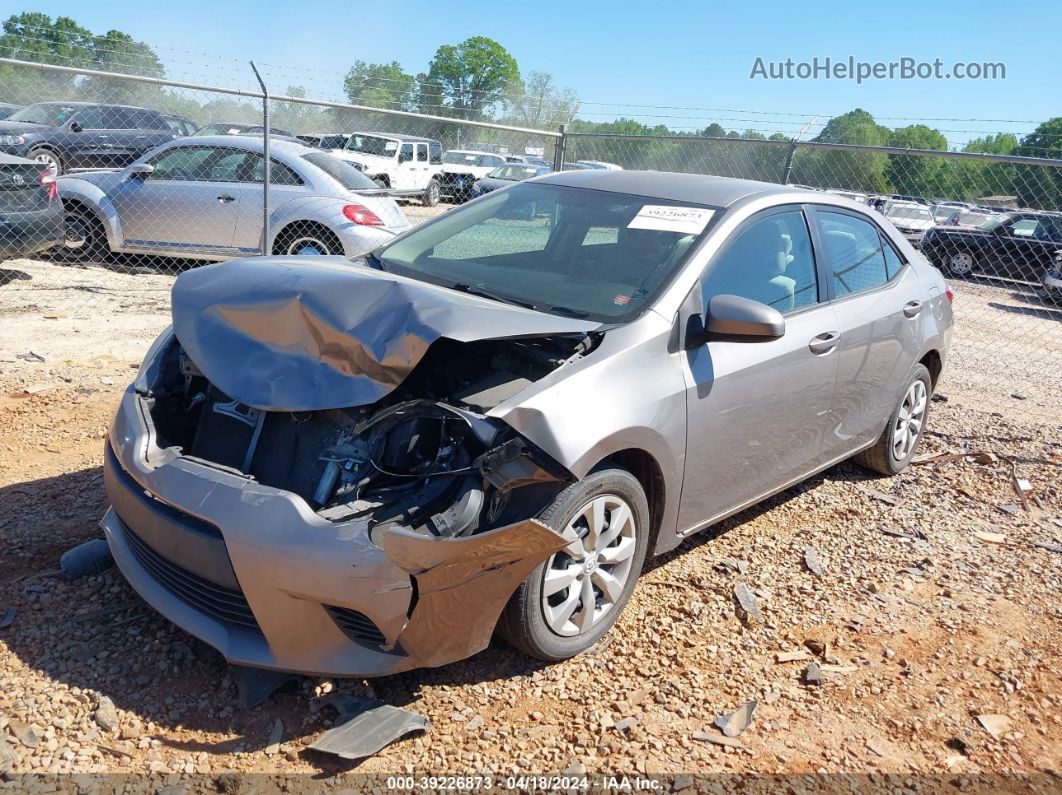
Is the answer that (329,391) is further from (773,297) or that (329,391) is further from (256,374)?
(773,297)

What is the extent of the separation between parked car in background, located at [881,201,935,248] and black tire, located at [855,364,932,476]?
1463cm

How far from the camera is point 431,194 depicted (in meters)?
23.2

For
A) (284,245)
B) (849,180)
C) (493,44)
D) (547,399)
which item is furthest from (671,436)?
(493,44)

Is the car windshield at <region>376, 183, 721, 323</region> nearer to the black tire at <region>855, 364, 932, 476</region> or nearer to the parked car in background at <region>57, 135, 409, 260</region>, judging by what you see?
the black tire at <region>855, 364, 932, 476</region>

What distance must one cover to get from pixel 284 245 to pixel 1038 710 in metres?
8.08

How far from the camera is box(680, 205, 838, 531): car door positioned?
11.5 ft

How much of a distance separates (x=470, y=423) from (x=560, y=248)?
5.33 ft

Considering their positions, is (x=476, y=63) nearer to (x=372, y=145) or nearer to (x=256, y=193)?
(x=372, y=145)

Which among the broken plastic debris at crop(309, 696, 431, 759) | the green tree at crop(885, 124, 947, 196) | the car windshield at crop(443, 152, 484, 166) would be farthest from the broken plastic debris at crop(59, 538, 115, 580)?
the car windshield at crop(443, 152, 484, 166)

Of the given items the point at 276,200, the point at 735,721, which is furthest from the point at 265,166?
the point at 735,721

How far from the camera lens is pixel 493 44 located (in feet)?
332

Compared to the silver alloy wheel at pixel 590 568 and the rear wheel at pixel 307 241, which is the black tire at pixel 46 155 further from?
the silver alloy wheel at pixel 590 568

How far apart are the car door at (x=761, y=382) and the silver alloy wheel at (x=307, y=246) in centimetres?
597

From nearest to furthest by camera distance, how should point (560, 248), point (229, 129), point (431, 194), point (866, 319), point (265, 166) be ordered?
1. point (560, 248)
2. point (866, 319)
3. point (265, 166)
4. point (229, 129)
5. point (431, 194)
